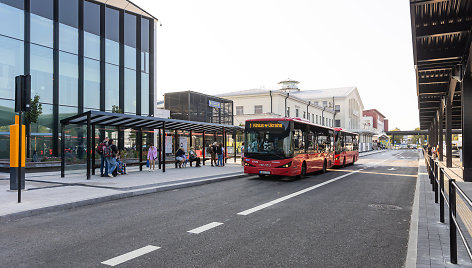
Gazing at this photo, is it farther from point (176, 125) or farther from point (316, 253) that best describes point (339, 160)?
point (316, 253)

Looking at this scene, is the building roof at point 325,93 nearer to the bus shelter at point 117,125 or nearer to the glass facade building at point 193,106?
the glass facade building at point 193,106

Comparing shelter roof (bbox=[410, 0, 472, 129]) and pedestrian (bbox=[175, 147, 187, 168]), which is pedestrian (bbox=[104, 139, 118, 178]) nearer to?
pedestrian (bbox=[175, 147, 187, 168])

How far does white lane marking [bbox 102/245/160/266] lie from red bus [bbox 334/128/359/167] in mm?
18715

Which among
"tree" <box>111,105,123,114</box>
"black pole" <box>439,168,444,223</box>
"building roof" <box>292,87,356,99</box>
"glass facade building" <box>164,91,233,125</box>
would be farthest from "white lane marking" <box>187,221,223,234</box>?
"building roof" <box>292,87,356,99</box>

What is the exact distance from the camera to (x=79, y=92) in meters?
25.0

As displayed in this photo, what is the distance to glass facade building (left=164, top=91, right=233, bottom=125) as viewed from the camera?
44.4 m

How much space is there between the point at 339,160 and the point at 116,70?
1910cm

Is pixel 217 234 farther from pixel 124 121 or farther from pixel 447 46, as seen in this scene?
pixel 447 46

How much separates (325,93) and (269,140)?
6898 centimetres

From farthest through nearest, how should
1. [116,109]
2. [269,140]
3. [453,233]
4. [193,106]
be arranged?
1. [193,106]
2. [116,109]
3. [269,140]
4. [453,233]

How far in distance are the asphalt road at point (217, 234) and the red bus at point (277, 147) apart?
15.3 ft

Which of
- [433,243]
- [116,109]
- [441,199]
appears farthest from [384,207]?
[116,109]

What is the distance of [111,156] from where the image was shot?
14.6 m

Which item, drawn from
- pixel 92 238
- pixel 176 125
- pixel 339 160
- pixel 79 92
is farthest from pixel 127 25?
pixel 92 238
